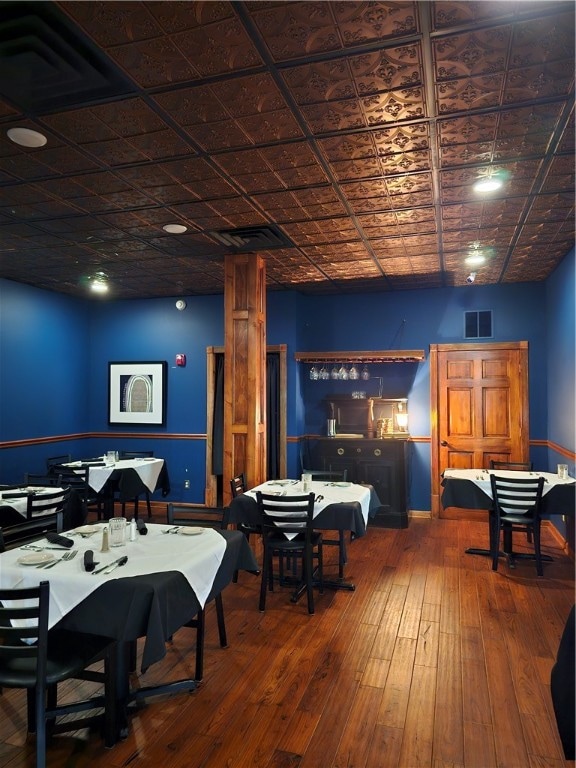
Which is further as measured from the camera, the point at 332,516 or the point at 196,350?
the point at 196,350

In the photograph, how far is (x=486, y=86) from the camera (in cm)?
243

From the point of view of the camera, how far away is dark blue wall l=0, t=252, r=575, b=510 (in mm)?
6387

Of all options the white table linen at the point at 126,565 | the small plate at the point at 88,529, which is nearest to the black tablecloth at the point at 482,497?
the white table linen at the point at 126,565

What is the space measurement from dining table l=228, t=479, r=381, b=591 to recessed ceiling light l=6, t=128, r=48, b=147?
2714 mm

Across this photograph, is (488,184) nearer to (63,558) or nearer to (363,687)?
(363,687)

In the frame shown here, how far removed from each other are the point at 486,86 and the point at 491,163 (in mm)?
869

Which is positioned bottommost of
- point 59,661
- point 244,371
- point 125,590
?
point 59,661

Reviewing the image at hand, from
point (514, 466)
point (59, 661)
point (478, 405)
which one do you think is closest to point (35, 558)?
point (59, 661)

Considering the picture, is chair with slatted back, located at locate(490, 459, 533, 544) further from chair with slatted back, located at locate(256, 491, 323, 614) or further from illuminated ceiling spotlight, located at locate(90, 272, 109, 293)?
illuminated ceiling spotlight, located at locate(90, 272, 109, 293)

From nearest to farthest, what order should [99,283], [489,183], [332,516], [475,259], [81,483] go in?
[489,183]
[332,516]
[81,483]
[475,259]
[99,283]

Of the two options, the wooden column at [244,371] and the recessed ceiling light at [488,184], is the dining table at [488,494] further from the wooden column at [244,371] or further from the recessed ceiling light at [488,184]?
the recessed ceiling light at [488,184]

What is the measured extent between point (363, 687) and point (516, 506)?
96.7 inches

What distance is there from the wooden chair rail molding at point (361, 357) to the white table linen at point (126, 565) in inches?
162

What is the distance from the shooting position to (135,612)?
7.29ft
